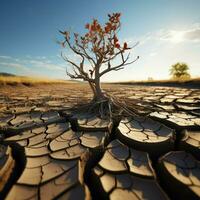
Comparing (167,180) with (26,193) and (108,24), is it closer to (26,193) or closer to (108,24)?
(26,193)

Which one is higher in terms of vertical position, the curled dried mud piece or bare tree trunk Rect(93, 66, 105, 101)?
bare tree trunk Rect(93, 66, 105, 101)

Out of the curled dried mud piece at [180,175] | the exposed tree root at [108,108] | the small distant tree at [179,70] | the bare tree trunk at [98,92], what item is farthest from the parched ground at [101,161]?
the small distant tree at [179,70]

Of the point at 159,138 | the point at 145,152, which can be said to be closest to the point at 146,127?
the point at 159,138

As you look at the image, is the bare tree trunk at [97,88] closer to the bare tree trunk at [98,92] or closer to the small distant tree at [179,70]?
the bare tree trunk at [98,92]

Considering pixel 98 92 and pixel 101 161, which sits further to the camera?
pixel 98 92

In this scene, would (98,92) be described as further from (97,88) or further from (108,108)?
(108,108)

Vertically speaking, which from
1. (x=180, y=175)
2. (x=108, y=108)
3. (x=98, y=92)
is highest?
(x=98, y=92)

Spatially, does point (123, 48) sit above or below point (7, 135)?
above

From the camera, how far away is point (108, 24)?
278 centimetres

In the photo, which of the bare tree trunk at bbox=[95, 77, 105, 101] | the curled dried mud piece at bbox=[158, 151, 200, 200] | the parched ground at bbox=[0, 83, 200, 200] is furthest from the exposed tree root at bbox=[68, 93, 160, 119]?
the curled dried mud piece at bbox=[158, 151, 200, 200]

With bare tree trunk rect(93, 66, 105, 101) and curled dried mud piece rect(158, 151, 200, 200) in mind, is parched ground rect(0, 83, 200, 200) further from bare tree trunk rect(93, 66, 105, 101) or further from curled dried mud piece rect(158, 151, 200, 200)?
bare tree trunk rect(93, 66, 105, 101)

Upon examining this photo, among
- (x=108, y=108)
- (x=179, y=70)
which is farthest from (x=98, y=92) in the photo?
(x=179, y=70)

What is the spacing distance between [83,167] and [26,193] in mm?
456

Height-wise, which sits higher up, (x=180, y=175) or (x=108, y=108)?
(x=108, y=108)
